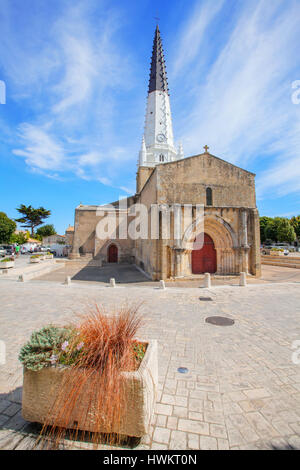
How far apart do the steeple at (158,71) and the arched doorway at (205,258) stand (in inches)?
1045

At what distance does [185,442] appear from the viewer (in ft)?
7.52

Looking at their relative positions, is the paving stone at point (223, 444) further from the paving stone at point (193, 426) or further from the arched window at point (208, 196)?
the arched window at point (208, 196)

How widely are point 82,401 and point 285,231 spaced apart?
158ft

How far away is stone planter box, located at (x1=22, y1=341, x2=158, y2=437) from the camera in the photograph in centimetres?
217

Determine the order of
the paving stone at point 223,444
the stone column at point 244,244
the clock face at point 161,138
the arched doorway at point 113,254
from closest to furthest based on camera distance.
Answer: the paving stone at point 223,444
the stone column at point 244,244
the arched doorway at point 113,254
the clock face at point 161,138

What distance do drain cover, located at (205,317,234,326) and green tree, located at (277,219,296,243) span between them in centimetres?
4303

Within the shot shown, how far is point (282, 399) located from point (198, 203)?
12252 mm

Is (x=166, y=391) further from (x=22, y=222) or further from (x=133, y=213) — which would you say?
(x=22, y=222)

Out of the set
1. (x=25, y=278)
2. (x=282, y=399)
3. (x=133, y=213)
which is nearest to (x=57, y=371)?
(x=282, y=399)

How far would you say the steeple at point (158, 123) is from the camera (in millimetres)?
28672

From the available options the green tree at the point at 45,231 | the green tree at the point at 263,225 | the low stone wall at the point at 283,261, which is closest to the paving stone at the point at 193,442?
the low stone wall at the point at 283,261

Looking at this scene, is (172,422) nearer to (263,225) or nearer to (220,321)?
(220,321)

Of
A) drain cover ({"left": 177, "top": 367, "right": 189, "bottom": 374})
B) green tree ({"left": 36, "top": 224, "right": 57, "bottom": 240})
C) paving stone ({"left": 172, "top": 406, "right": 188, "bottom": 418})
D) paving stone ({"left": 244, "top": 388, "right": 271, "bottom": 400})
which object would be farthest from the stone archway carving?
green tree ({"left": 36, "top": 224, "right": 57, "bottom": 240})

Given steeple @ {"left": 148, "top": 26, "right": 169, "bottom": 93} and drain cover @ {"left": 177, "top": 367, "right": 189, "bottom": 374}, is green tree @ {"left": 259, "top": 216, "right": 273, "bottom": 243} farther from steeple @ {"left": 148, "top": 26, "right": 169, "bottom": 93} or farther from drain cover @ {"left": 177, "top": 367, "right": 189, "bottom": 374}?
drain cover @ {"left": 177, "top": 367, "right": 189, "bottom": 374}
